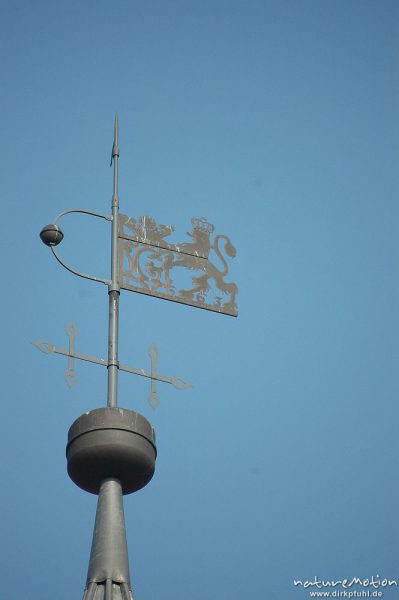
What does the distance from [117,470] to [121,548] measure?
678 millimetres

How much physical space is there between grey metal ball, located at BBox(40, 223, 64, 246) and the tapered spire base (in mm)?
2267

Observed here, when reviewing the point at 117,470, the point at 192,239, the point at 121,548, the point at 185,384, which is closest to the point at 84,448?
the point at 117,470

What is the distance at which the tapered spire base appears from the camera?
5727mm

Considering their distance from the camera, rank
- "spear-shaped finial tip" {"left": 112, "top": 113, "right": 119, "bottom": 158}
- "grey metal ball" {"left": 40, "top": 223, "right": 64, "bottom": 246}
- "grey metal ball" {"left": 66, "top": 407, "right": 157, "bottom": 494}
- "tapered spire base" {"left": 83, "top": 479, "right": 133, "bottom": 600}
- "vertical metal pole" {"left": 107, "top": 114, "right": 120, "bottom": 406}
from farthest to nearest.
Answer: "spear-shaped finial tip" {"left": 112, "top": 113, "right": 119, "bottom": 158}
"grey metal ball" {"left": 40, "top": 223, "right": 64, "bottom": 246}
"vertical metal pole" {"left": 107, "top": 114, "right": 120, "bottom": 406}
"grey metal ball" {"left": 66, "top": 407, "right": 157, "bottom": 494}
"tapered spire base" {"left": 83, "top": 479, "right": 133, "bottom": 600}

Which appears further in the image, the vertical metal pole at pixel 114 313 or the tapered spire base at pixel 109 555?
the vertical metal pole at pixel 114 313

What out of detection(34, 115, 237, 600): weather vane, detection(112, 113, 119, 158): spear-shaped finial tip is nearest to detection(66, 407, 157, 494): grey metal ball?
detection(34, 115, 237, 600): weather vane

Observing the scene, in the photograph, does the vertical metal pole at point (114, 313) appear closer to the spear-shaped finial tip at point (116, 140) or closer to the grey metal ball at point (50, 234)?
the spear-shaped finial tip at point (116, 140)

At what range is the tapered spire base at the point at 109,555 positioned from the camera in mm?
5727

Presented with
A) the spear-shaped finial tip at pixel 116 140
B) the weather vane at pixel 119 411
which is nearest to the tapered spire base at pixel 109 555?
the weather vane at pixel 119 411

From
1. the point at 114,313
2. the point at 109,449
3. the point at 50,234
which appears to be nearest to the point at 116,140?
the point at 50,234

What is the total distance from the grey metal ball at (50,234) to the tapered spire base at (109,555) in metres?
2.27

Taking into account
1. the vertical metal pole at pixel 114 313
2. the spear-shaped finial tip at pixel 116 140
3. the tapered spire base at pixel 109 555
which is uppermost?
the spear-shaped finial tip at pixel 116 140

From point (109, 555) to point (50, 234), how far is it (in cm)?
287

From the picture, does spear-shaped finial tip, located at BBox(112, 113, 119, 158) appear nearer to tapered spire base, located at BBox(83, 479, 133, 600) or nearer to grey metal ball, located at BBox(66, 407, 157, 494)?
grey metal ball, located at BBox(66, 407, 157, 494)
